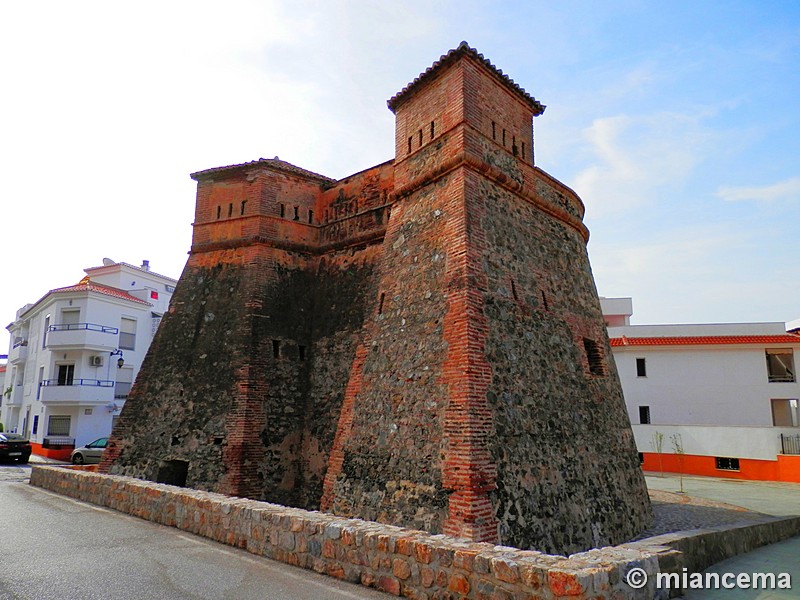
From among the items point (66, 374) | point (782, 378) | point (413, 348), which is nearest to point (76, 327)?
point (66, 374)

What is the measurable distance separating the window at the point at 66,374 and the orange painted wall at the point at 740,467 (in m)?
A: 26.3

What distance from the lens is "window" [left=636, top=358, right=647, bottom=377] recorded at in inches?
974

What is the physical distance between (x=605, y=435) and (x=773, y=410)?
18665 millimetres

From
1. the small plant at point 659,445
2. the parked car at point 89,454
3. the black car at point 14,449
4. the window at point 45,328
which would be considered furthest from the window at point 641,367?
the window at point 45,328

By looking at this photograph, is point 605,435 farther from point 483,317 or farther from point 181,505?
point 181,505

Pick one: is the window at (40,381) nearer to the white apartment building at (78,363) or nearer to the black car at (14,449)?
the white apartment building at (78,363)

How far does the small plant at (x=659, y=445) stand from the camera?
22.0 m

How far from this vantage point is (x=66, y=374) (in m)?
25.3

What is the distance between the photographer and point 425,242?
30.7 feet

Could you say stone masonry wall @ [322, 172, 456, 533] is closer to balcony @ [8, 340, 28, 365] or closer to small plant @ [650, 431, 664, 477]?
small plant @ [650, 431, 664, 477]

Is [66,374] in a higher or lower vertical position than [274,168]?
lower

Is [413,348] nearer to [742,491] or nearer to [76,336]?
[742,491]

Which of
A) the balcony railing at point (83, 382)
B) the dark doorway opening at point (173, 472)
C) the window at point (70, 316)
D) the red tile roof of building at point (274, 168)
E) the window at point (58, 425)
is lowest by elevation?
the dark doorway opening at point (173, 472)

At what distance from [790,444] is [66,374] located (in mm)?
31032
